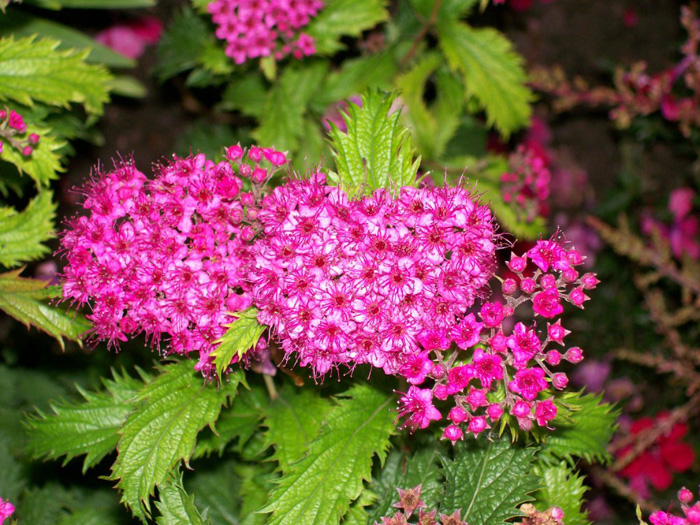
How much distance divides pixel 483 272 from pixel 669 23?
10.5 feet

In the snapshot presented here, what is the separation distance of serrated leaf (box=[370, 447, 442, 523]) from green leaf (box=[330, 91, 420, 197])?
0.86 meters

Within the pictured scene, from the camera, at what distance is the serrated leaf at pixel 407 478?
2010mm

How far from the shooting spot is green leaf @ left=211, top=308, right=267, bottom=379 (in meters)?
1.65

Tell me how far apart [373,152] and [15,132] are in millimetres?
1221

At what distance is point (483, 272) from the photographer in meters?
1.75

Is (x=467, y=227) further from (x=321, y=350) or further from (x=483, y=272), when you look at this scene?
(x=321, y=350)

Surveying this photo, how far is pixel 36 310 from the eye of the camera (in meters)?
2.19

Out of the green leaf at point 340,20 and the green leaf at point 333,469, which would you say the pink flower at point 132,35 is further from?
the green leaf at point 333,469

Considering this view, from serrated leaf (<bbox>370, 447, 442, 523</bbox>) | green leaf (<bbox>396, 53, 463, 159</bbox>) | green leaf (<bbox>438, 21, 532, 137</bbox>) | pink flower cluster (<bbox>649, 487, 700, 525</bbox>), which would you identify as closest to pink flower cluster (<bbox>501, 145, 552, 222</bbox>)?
green leaf (<bbox>438, 21, 532, 137</bbox>)

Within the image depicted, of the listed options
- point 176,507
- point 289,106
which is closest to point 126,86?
point 289,106

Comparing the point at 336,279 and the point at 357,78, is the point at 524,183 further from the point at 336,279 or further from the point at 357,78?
the point at 336,279

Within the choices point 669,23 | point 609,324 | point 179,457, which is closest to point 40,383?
point 179,457

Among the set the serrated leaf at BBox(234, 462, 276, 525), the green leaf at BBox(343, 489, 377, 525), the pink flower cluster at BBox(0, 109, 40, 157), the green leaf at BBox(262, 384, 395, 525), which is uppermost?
the pink flower cluster at BBox(0, 109, 40, 157)

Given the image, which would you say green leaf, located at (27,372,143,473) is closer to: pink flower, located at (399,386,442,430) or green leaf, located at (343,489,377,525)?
green leaf, located at (343,489,377,525)
